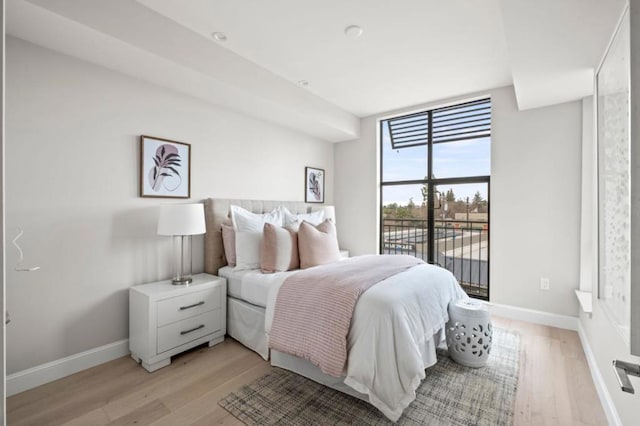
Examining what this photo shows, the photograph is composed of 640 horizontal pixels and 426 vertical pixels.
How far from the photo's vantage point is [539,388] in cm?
206

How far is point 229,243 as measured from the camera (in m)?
2.98

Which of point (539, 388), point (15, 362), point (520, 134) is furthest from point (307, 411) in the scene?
point (520, 134)

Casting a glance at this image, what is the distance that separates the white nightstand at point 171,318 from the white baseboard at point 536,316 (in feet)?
9.99

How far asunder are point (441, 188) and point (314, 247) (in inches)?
83.3

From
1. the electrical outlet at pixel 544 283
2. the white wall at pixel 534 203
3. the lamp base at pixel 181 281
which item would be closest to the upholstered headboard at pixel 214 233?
the lamp base at pixel 181 281

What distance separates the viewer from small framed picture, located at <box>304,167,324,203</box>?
4.38 meters

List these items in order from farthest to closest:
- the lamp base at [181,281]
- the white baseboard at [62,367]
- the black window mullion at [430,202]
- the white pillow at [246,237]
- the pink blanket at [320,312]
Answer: the black window mullion at [430,202]
the white pillow at [246,237]
the lamp base at [181,281]
the white baseboard at [62,367]
the pink blanket at [320,312]

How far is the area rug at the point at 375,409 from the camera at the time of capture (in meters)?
1.75

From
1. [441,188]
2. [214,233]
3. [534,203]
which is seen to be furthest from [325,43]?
[534,203]

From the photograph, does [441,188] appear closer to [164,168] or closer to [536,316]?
[536,316]

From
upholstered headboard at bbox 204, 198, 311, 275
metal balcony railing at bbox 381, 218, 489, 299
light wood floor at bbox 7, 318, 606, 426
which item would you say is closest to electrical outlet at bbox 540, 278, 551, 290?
metal balcony railing at bbox 381, 218, 489, 299

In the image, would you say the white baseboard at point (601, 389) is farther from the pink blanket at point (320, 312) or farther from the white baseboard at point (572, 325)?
the pink blanket at point (320, 312)

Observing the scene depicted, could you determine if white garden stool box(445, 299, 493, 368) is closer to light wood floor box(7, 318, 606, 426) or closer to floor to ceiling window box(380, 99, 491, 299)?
light wood floor box(7, 318, 606, 426)

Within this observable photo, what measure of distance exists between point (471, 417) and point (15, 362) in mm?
2920
